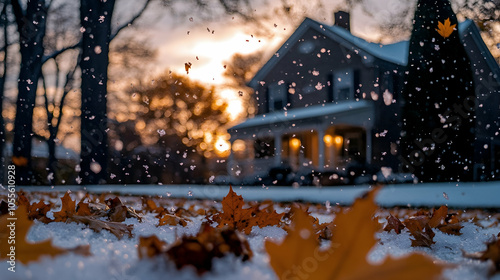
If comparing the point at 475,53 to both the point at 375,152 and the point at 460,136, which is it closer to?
the point at 375,152

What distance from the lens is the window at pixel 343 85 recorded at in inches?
736

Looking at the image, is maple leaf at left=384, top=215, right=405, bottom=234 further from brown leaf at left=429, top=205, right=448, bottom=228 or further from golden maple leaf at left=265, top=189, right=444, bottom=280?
golden maple leaf at left=265, top=189, right=444, bottom=280

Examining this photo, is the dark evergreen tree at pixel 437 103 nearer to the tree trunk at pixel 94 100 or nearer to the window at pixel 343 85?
the window at pixel 343 85

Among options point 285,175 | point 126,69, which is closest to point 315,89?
point 285,175

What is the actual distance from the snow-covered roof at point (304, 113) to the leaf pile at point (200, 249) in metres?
16.6

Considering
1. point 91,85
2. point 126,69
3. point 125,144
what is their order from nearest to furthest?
point 91,85 → point 126,69 → point 125,144

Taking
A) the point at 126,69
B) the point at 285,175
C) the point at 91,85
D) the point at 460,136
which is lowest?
the point at 285,175

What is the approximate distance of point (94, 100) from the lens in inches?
418

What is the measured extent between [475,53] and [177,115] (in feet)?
64.4

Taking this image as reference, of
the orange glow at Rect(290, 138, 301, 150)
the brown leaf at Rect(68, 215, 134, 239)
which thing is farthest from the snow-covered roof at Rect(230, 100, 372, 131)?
the brown leaf at Rect(68, 215, 134, 239)

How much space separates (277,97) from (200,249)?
820 inches

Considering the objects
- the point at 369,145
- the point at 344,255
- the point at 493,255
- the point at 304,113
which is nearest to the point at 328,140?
the point at 304,113

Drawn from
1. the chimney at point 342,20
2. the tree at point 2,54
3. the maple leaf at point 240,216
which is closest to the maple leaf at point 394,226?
the maple leaf at point 240,216

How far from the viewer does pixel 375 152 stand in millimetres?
18219
